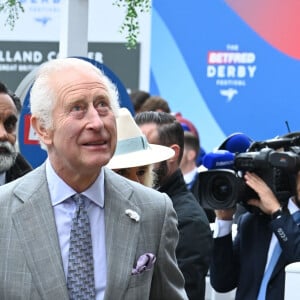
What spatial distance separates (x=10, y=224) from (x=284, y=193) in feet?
7.21

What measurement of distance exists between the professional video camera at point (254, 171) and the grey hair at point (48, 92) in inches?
71.1

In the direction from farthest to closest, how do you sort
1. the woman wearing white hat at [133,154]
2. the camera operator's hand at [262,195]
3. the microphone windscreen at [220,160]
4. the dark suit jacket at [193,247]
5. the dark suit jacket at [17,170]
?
1. the microphone windscreen at [220,160]
2. the camera operator's hand at [262,195]
3. the dark suit jacket at [17,170]
4. the dark suit jacket at [193,247]
5. the woman wearing white hat at [133,154]

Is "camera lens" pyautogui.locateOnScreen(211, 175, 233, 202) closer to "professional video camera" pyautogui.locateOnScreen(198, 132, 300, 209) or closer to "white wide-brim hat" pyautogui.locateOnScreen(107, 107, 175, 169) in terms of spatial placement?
"professional video camera" pyautogui.locateOnScreen(198, 132, 300, 209)

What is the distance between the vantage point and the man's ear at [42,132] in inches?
128

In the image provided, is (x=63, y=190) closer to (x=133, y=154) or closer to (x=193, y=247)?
(x=133, y=154)

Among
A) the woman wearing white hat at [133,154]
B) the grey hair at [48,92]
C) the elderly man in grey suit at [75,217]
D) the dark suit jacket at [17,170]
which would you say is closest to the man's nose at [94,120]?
the elderly man in grey suit at [75,217]

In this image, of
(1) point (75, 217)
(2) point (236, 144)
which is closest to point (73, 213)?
(1) point (75, 217)

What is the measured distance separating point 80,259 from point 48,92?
1.75ft

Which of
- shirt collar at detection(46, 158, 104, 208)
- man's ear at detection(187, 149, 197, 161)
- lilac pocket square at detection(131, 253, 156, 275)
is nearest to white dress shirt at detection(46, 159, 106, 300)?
shirt collar at detection(46, 158, 104, 208)

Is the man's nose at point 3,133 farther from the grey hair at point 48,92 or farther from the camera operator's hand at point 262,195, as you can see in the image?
the grey hair at point 48,92

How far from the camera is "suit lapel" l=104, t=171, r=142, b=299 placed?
10.6ft

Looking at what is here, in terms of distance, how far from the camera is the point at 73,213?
3.26 meters

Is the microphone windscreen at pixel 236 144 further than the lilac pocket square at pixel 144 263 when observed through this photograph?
Yes

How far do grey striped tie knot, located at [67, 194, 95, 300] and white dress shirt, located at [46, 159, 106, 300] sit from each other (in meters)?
0.02
